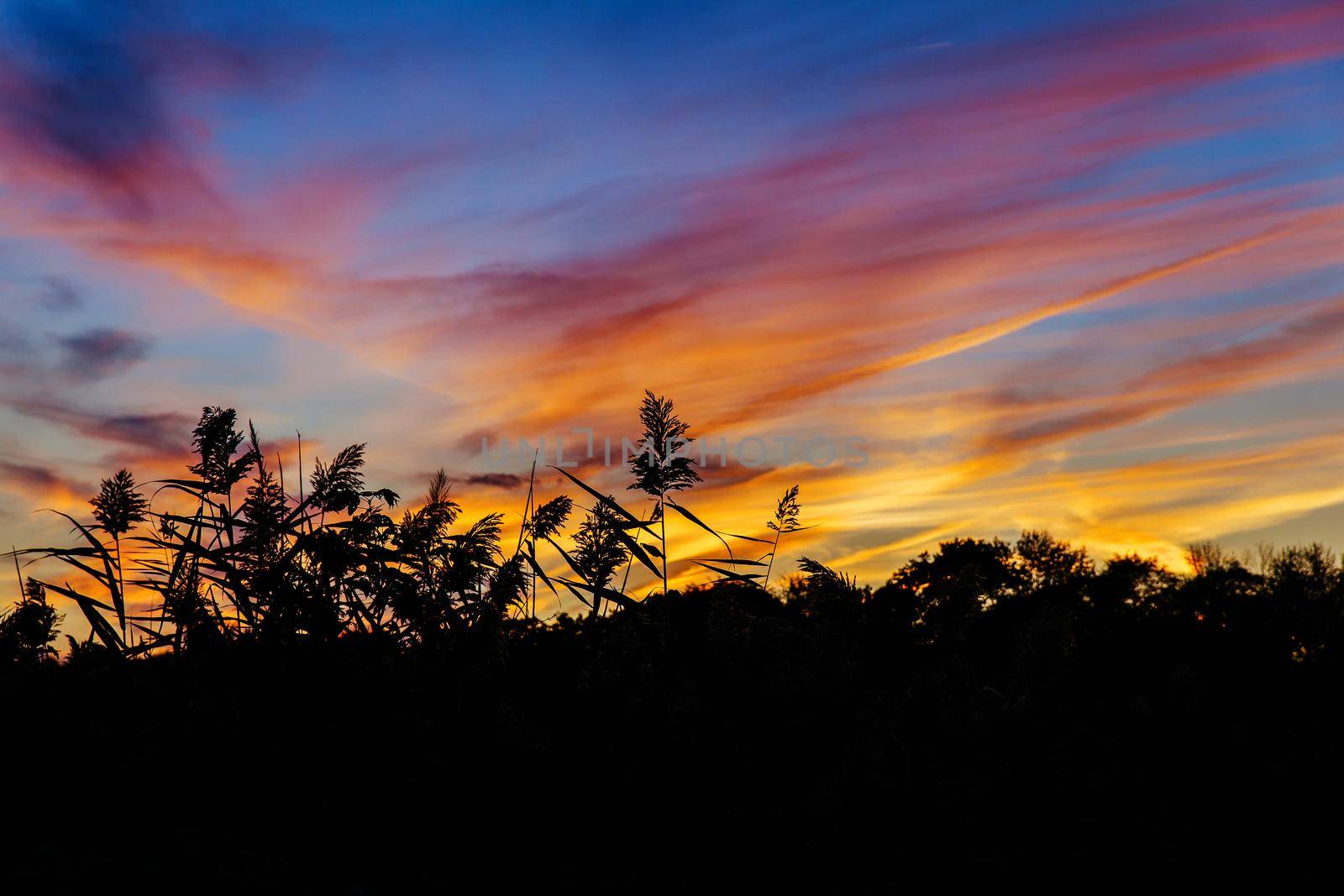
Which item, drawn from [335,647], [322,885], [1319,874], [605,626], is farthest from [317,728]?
[1319,874]

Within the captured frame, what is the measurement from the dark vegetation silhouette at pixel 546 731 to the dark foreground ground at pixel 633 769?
2 cm

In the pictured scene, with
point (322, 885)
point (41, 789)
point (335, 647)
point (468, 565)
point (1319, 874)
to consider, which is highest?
point (468, 565)

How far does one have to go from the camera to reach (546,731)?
4914 millimetres

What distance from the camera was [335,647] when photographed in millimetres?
4707

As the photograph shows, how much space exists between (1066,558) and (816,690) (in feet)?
171

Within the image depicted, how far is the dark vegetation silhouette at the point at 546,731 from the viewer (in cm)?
394

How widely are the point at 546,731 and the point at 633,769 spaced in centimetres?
62

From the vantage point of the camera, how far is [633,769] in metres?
4.46

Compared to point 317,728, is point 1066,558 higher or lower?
higher

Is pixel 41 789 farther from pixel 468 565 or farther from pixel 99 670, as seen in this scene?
pixel 468 565

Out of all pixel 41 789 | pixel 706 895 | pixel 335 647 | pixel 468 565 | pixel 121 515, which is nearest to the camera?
pixel 706 895

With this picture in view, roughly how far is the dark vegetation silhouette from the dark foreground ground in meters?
0.02

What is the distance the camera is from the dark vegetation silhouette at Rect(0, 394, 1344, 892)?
394 centimetres

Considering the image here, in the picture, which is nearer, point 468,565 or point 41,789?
point 41,789
